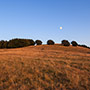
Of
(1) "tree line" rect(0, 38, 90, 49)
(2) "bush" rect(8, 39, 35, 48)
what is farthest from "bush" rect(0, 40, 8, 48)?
(2) "bush" rect(8, 39, 35, 48)

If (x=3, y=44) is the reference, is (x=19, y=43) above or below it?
above

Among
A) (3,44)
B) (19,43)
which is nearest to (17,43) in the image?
(19,43)

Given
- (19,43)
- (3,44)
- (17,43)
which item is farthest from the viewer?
(3,44)

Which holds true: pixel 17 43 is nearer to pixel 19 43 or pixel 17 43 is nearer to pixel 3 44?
pixel 19 43

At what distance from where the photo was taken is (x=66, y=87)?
7891 millimetres

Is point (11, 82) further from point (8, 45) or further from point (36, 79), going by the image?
point (8, 45)

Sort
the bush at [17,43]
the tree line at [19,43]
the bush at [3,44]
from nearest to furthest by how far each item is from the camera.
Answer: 1. the tree line at [19,43]
2. the bush at [17,43]
3. the bush at [3,44]

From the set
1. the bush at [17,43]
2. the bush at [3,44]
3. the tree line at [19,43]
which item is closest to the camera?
the tree line at [19,43]

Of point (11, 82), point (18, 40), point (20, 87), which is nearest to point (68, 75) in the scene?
point (20, 87)

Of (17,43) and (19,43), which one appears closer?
(17,43)

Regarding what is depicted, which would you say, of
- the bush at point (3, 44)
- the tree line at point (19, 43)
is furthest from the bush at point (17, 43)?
the bush at point (3, 44)

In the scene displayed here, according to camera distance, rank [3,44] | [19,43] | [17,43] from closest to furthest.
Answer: [17,43]
[19,43]
[3,44]

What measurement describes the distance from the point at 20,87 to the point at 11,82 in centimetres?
→ 133

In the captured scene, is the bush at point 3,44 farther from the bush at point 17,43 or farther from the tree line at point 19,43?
the bush at point 17,43
